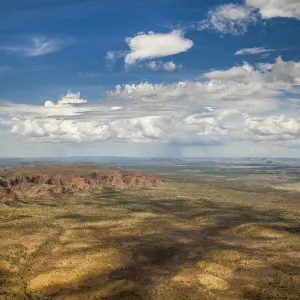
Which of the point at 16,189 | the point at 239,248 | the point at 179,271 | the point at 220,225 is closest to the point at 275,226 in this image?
the point at 220,225

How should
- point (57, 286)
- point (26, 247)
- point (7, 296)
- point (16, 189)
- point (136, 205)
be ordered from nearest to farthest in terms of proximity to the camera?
point (7, 296)
point (57, 286)
point (26, 247)
point (136, 205)
point (16, 189)

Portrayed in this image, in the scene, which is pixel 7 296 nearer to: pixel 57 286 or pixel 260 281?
pixel 57 286

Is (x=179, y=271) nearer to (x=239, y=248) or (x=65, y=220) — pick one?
(x=239, y=248)

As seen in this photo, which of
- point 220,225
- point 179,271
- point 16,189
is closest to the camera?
point 179,271

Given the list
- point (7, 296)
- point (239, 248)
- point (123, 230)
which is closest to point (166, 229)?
point (123, 230)

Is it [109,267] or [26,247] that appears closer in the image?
[109,267]

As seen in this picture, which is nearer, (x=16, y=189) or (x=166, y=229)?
(x=166, y=229)
